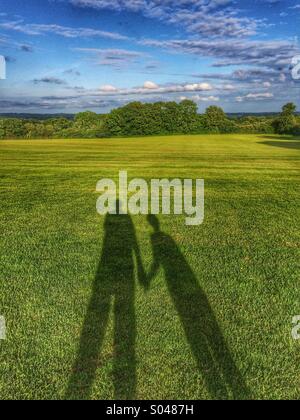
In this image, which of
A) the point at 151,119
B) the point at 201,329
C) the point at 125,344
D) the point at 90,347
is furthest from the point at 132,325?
the point at 151,119

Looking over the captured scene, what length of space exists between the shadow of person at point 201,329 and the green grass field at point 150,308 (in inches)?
0.6

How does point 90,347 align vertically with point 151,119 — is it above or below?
below

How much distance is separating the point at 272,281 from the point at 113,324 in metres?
2.97

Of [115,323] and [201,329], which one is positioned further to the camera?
[115,323]

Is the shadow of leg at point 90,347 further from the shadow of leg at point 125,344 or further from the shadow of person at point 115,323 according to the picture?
the shadow of leg at point 125,344

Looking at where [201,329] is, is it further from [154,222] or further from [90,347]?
[154,222]

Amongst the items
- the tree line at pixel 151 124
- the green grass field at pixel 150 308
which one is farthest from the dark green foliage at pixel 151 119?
the green grass field at pixel 150 308

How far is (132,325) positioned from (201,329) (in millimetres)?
911

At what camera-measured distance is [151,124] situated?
102 meters

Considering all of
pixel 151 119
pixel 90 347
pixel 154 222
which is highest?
pixel 151 119

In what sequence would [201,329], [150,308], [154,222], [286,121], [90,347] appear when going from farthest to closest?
[286,121] < [154,222] < [150,308] < [201,329] < [90,347]

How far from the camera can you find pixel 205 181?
18.4 meters

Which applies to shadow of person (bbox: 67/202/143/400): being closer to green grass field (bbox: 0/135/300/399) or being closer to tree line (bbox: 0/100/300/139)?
green grass field (bbox: 0/135/300/399)
